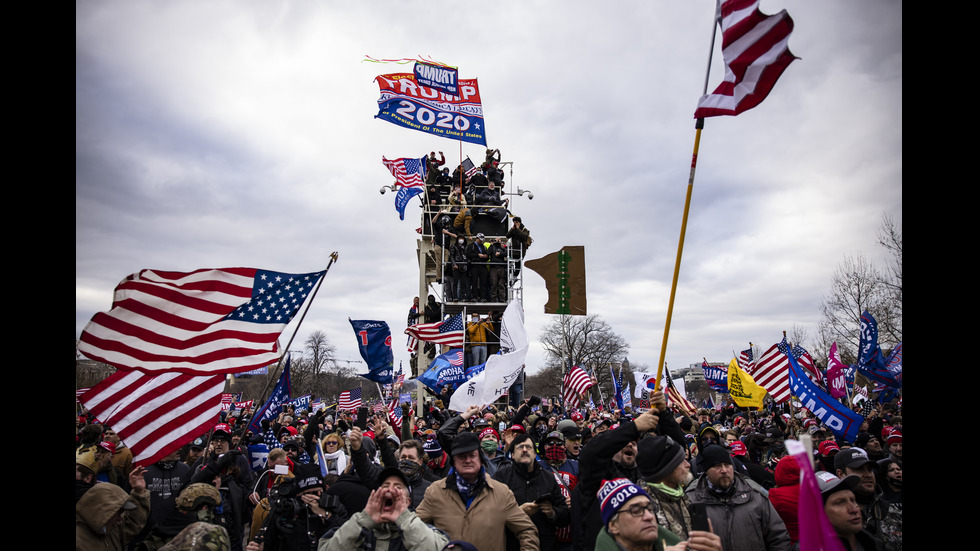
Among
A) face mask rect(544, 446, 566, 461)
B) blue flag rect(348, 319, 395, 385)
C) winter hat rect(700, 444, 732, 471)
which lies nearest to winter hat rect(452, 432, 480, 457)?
winter hat rect(700, 444, 732, 471)

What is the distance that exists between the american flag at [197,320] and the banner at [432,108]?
587 inches

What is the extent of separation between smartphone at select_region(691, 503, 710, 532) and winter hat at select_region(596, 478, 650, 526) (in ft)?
1.90

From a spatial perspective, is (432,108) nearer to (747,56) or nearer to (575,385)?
(575,385)

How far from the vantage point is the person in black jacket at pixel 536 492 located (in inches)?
200

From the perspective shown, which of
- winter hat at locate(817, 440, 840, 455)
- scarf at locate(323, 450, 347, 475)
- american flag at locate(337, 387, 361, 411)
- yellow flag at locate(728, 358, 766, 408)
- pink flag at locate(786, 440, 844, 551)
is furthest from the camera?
american flag at locate(337, 387, 361, 411)

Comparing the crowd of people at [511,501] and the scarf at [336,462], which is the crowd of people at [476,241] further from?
the crowd of people at [511,501]

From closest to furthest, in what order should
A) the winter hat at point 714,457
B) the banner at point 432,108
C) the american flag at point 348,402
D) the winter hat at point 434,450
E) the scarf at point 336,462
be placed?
the winter hat at point 714,457
the scarf at point 336,462
the winter hat at point 434,450
the american flag at point 348,402
the banner at point 432,108

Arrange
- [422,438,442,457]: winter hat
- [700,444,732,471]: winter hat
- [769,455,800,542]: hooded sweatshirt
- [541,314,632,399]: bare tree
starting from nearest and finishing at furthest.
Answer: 1. [700,444,732,471]: winter hat
2. [769,455,800,542]: hooded sweatshirt
3. [422,438,442,457]: winter hat
4. [541,314,632,399]: bare tree

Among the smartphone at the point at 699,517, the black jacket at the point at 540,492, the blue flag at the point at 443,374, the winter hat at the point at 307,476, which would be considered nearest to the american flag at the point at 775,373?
the blue flag at the point at 443,374

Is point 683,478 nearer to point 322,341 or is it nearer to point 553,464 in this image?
point 553,464

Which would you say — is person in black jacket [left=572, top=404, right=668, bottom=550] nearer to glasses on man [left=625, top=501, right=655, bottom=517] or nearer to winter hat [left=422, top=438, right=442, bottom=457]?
glasses on man [left=625, top=501, right=655, bottom=517]

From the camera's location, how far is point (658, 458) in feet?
13.6

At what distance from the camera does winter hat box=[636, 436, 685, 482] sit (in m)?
4.08

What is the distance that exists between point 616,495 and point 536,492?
222cm
